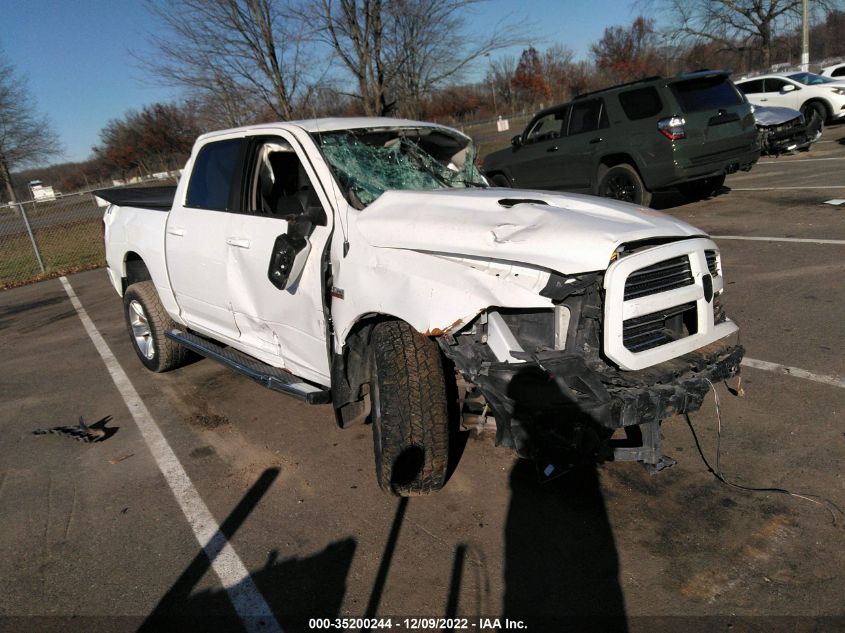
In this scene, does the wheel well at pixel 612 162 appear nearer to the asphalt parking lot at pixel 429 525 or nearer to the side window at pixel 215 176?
the asphalt parking lot at pixel 429 525

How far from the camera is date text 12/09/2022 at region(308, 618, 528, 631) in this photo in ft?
8.19

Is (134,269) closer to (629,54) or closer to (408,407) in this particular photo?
(408,407)

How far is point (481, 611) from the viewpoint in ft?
8.45

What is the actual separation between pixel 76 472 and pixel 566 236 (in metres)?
3.43

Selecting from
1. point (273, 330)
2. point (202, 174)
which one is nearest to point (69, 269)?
point (202, 174)

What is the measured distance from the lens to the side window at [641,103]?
9.48m

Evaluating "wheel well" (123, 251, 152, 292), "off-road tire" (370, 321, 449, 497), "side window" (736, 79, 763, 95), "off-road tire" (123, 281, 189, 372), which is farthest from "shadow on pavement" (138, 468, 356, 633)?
"side window" (736, 79, 763, 95)

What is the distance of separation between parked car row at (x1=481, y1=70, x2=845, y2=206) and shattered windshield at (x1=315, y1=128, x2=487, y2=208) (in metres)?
5.60

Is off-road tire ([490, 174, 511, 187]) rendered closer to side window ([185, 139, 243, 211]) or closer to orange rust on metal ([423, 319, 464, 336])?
side window ([185, 139, 243, 211])

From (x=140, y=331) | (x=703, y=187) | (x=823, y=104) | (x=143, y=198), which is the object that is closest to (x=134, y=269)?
(x=140, y=331)

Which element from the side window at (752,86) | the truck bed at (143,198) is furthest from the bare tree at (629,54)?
the truck bed at (143,198)

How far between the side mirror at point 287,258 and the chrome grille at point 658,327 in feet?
5.79

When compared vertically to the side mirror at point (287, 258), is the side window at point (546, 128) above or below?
above

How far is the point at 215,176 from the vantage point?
15.2 feet
